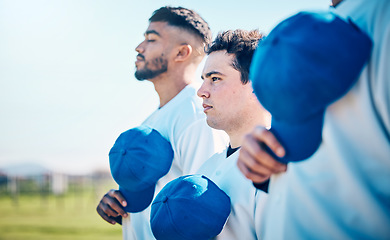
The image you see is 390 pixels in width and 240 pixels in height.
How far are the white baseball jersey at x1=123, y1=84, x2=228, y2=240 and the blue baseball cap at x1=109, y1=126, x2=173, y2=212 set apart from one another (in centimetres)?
19

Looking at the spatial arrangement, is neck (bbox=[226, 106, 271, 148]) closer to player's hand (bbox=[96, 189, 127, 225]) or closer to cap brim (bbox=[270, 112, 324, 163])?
player's hand (bbox=[96, 189, 127, 225])

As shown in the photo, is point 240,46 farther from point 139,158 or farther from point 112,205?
point 112,205

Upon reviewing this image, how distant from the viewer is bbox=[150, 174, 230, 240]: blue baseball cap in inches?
56.3

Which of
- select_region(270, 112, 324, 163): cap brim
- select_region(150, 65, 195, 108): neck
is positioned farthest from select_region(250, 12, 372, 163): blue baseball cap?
select_region(150, 65, 195, 108): neck

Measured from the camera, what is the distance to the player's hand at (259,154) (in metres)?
1.00

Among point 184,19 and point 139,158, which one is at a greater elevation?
point 184,19

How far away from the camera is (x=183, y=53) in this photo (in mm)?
2943

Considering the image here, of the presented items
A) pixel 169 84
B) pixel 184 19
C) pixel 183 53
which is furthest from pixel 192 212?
pixel 184 19

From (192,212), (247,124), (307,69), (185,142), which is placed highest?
(307,69)

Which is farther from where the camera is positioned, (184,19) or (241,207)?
(184,19)

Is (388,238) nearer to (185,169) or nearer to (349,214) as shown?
(349,214)

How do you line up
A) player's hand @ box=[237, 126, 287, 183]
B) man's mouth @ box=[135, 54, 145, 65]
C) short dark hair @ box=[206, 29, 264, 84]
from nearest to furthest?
player's hand @ box=[237, 126, 287, 183] → short dark hair @ box=[206, 29, 264, 84] → man's mouth @ box=[135, 54, 145, 65]

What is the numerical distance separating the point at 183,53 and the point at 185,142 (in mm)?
905

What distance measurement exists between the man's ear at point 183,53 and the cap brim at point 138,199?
3.66ft
